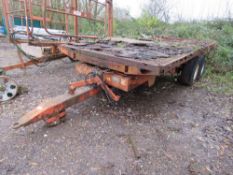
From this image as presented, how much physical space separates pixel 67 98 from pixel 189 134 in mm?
1570

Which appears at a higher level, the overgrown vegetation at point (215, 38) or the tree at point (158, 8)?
the tree at point (158, 8)

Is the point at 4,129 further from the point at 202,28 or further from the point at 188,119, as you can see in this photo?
the point at 202,28

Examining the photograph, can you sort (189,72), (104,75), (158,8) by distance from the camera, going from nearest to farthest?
1. (104,75)
2. (189,72)
3. (158,8)

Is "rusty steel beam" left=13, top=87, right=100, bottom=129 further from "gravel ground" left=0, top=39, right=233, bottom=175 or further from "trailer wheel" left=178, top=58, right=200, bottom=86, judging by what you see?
"trailer wheel" left=178, top=58, right=200, bottom=86

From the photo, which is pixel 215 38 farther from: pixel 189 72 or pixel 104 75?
pixel 104 75

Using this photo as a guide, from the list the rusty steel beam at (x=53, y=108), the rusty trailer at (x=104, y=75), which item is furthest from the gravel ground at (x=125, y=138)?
the rusty trailer at (x=104, y=75)

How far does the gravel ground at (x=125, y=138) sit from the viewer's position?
1743 millimetres

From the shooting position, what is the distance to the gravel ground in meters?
1.74

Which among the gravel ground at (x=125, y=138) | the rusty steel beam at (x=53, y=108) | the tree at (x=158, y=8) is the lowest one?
the gravel ground at (x=125, y=138)

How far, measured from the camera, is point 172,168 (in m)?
1.75

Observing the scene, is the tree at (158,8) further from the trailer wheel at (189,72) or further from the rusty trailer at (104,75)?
the rusty trailer at (104,75)

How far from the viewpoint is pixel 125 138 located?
6.98 feet

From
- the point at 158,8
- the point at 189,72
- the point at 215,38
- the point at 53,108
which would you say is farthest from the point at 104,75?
the point at 158,8

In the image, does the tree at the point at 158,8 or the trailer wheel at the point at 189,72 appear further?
the tree at the point at 158,8
